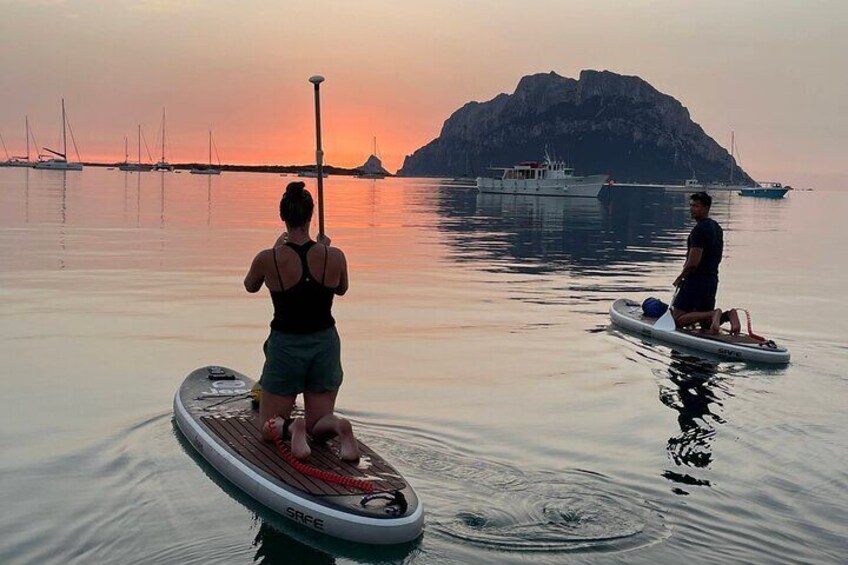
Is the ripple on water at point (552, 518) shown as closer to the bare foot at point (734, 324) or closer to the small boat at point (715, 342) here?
the small boat at point (715, 342)

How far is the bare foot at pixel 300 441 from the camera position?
8.02 m

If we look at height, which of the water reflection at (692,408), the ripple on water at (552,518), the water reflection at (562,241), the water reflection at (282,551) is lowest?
the water reflection at (282,551)

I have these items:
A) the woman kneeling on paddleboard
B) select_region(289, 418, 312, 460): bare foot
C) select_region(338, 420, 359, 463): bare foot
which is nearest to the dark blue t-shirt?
the woman kneeling on paddleboard

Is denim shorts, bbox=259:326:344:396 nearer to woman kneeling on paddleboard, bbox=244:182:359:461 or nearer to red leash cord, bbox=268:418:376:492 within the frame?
woman kneeling on paddleboard, bbox=244:182:359:461

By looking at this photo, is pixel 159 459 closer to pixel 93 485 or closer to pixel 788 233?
pixel 93 485

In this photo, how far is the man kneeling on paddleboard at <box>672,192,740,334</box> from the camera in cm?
1505

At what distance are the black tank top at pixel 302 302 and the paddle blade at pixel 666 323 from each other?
9096 mm

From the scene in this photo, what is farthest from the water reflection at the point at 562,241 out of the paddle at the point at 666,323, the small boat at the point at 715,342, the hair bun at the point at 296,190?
the hair bun at the point at 296,190

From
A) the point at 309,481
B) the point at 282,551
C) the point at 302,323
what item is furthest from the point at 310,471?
the point at 302,323

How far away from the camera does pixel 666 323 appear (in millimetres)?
15812

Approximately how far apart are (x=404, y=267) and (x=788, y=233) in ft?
110

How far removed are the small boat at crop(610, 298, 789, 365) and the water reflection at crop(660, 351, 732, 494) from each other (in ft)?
1.18

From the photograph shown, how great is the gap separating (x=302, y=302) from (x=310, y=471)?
1487 millimetres

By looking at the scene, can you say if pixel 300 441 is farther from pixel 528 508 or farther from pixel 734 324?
pixel 734 324
